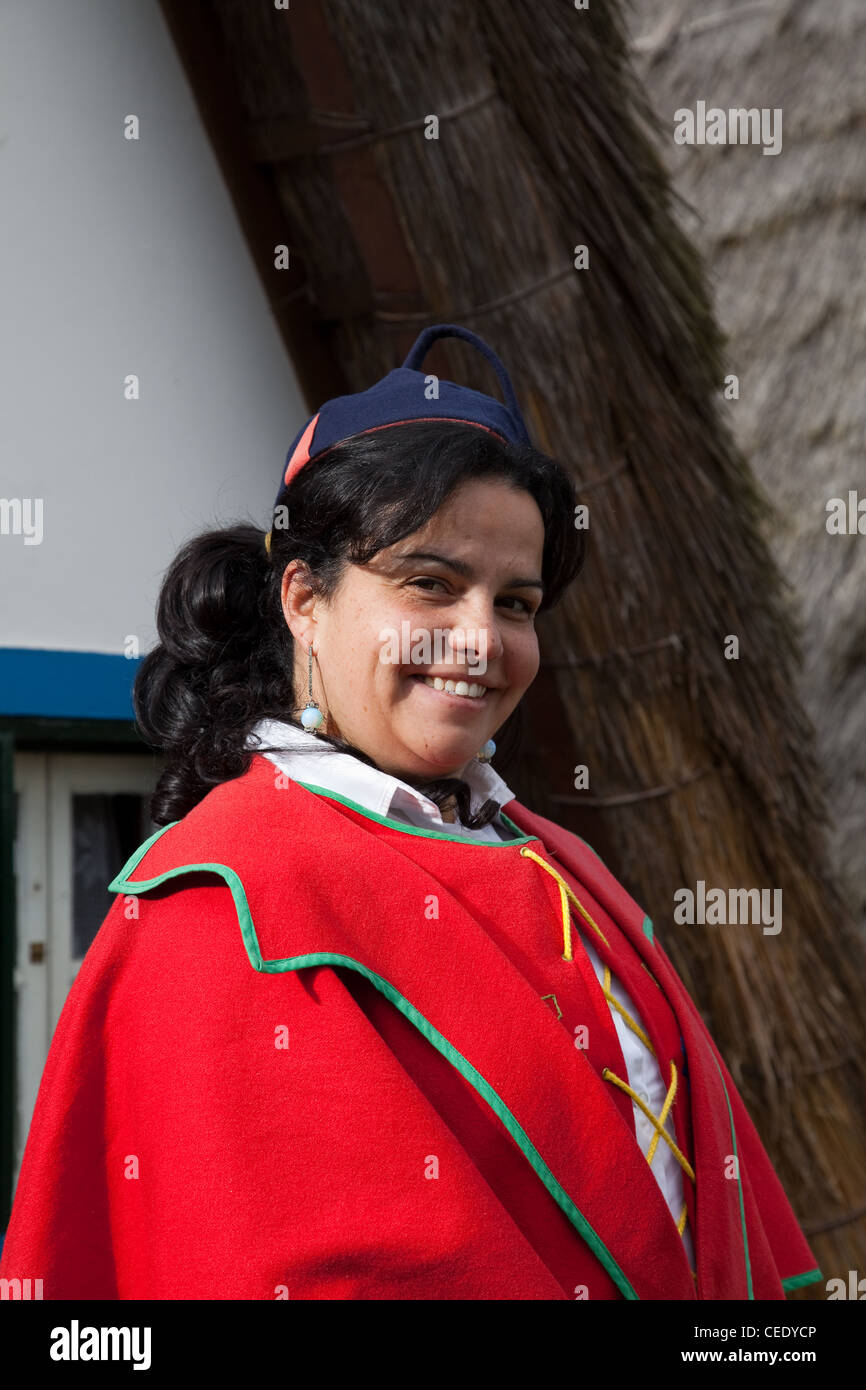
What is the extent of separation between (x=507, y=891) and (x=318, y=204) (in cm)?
163

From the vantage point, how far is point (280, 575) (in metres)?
1.40

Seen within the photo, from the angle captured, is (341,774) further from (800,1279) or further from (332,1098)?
(800,1279)

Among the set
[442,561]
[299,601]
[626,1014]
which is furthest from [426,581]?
[626,1014]

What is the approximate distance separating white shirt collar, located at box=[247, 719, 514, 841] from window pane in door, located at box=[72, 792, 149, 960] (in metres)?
1.14

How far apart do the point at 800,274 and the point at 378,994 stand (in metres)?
3.03

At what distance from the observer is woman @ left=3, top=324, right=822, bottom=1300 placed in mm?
1070

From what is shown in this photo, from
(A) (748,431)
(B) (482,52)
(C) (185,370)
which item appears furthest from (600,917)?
(A) (748,431)

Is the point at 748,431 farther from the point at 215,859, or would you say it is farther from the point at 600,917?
the point at 215,859

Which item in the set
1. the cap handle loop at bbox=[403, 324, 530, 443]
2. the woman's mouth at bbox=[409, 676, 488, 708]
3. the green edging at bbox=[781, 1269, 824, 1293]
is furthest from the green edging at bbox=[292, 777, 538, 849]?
the green edging at bbox=[781, 1269, 824, 1293]

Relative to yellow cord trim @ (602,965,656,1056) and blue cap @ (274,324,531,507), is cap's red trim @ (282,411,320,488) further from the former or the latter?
yellow cord trim @ (602,965,656,1056)

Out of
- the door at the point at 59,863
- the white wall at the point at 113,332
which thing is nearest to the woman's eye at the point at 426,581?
the white wall at the point at 113,332

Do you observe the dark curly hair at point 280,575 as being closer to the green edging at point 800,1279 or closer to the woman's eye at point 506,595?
the woman's eye at point 506,595

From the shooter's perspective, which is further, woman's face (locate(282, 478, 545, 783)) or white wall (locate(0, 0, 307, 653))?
white wall (locate(0, 0, 307, 653))

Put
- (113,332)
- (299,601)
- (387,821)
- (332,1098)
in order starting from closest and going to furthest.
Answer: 1. (332,1098)
2. (387,821)
3. (299,601)
4. (113,332)
